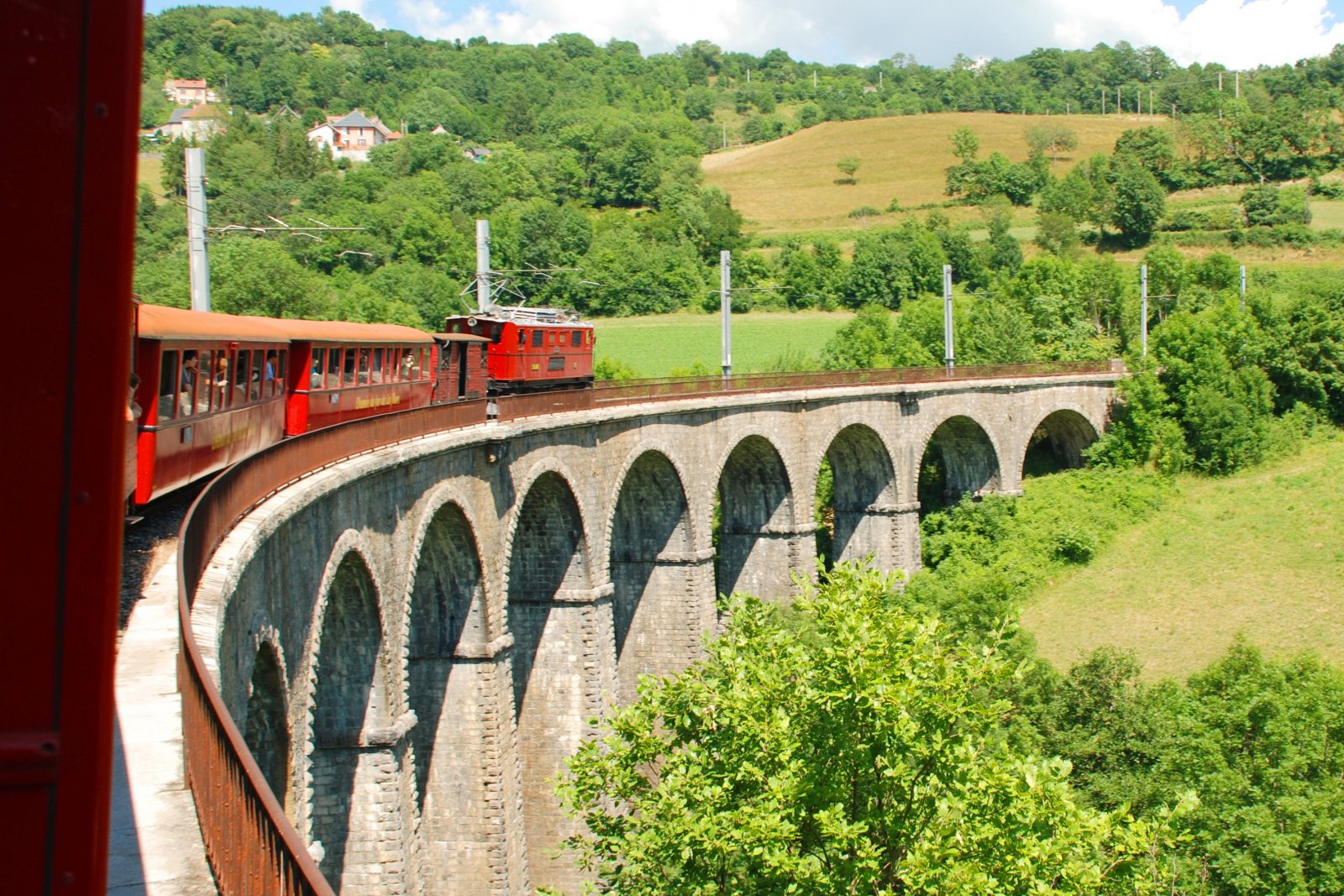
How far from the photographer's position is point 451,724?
21.3 metres

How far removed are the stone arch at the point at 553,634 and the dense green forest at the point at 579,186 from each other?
15492mm

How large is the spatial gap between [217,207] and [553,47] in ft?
384

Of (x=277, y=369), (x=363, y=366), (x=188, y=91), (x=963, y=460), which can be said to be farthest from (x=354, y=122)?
(x=277, y=369)

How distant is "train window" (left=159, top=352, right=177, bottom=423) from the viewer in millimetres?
12008

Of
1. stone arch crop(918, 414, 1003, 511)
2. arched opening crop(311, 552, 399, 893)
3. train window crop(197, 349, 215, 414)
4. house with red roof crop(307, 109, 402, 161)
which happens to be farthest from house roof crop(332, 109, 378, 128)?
train window crop(197, 349, 215, 414)

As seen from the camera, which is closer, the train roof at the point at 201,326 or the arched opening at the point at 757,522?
the train roof at the point at 201,326

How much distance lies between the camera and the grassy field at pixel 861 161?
4158 inches

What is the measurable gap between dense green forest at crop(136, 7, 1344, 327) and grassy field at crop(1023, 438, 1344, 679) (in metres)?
13.9

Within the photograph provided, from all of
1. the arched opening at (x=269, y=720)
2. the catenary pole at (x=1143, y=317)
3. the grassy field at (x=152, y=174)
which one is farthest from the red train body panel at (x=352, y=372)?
the grassy field at (x=152, y=174)

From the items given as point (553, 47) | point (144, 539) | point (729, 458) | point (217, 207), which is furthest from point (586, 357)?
point (553, 47)

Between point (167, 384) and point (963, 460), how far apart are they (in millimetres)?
38704

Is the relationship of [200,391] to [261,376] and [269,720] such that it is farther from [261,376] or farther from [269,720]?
[269,720]

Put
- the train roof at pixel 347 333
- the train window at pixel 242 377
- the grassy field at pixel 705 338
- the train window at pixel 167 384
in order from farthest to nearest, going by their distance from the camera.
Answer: the grassy field at pixel 705 338 < the train roof at pixel 347 333 < the train window at pixel 242 377 < the train window at pixel 167 384

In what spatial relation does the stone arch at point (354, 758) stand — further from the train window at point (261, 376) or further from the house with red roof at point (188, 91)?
the house with red roof at point (188, 91)
